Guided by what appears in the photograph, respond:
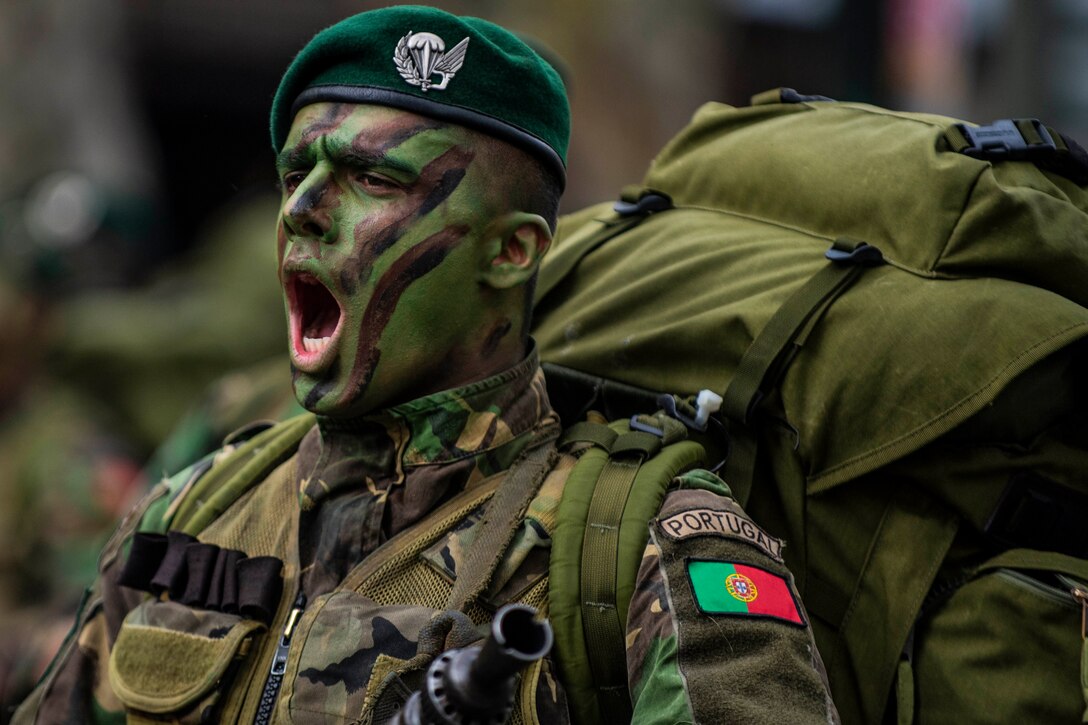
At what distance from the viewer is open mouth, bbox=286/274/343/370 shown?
3.01m

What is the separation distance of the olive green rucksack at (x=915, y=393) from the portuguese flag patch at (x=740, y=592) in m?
0.38

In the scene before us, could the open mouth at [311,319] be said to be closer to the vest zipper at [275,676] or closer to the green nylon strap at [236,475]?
the green nylon strap at [236,475]

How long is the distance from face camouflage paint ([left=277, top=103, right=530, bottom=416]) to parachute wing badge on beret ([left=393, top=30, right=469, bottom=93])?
74mm

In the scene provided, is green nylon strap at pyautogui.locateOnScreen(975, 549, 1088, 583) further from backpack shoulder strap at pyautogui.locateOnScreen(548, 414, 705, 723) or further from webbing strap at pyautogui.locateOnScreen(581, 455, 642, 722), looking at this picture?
webbing strap at pyautogui.locateOnScreen(581, 455, 642, 722)

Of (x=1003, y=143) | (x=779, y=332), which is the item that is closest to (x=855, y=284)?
(x=779, y=332)

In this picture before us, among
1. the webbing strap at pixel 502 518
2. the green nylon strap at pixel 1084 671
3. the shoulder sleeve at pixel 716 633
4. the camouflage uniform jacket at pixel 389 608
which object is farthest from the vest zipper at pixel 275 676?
the green nylon strap at pixel 1084 671

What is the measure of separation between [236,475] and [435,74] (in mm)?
1022

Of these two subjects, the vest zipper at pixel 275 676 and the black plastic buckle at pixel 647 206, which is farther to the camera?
the black plastic buckle at pixel 647 206

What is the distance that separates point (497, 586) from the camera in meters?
2.87

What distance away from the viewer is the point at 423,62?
9.82ft

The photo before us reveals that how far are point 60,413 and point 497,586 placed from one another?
616cm

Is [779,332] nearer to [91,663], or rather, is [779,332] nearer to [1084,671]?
[1084,671]

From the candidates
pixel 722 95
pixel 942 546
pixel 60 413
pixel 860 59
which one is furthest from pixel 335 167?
pixel 860 59

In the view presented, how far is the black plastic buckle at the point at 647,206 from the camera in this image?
147 inches
